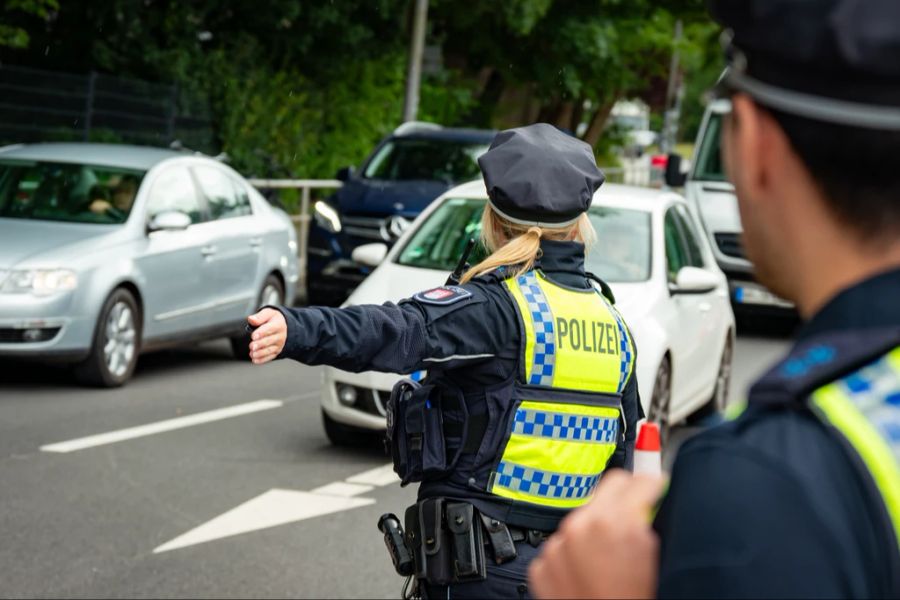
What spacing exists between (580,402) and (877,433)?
2.28m

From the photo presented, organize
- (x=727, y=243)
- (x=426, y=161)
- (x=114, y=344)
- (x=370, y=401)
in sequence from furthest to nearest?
(x=727, y=243), (x=426, y=161), (x=114, y=344), (x=370, y=401)

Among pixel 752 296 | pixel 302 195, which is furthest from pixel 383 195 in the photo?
pixel 302 195

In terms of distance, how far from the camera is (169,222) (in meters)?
11.2

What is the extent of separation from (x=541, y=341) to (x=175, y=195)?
8813 millimetres

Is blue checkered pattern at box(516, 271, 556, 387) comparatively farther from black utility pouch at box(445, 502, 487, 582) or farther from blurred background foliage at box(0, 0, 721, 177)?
blurred background foliage at box(0, 0, 721, 177)

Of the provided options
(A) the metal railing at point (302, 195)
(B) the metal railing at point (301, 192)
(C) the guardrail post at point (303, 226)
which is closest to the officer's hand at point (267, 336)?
(A) the metal railing at point (302, 195)

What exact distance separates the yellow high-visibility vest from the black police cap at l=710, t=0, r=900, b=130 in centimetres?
211

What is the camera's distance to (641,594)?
129 cm

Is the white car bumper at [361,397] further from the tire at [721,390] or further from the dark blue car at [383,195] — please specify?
the dark blue car at [383,195]

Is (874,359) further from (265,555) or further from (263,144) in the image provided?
(263,144)

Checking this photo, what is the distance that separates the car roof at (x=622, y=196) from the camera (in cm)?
984

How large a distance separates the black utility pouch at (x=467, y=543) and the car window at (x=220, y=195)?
30.2 feet

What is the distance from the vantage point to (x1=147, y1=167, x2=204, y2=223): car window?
11.6 metres

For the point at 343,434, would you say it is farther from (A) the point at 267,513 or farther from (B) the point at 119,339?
(B) the point at 119,339
